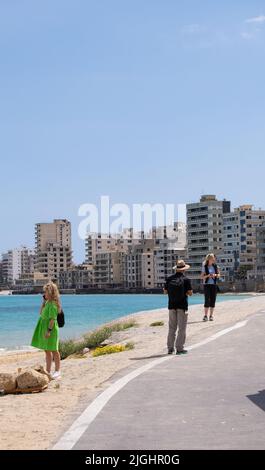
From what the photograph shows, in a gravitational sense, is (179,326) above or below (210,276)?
below

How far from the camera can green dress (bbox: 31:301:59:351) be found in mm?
16047

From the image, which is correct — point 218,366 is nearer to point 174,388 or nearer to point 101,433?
point 174,388

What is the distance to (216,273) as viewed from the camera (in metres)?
25.5

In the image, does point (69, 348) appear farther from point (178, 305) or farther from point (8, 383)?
point (8, 383)

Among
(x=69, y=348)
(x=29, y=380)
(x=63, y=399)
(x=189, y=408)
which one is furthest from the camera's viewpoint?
(x=69, y=348)

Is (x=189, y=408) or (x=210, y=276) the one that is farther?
(x=210, y=276)

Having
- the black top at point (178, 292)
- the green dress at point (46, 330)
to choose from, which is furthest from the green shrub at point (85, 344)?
the green dress at point (46, 330)

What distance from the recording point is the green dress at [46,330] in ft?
52.6

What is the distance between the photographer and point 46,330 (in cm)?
1619

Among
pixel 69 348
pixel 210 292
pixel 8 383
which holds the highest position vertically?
Answer: pixel 210 292

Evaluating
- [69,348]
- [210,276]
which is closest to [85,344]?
[69,348]

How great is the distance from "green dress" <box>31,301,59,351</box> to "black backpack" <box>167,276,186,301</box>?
2.48 metres

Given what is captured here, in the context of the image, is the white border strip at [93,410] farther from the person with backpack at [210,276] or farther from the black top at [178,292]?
the person with backpack at [210,276]

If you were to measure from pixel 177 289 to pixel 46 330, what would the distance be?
9.28 feet
